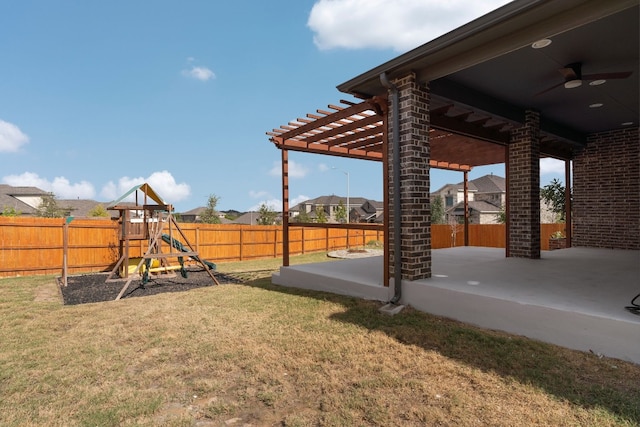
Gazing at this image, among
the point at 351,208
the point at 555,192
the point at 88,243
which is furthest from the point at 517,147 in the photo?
the point at 351,208

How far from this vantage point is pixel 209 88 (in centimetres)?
1767

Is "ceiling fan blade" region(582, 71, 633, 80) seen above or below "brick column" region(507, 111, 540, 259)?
above

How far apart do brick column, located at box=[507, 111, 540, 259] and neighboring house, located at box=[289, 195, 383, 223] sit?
37.7 meters

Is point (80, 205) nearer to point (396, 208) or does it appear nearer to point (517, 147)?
point (396, 208)

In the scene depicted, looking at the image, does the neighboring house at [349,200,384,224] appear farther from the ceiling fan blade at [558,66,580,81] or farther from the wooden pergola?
the ceiling fan blade at [558,66,580,81]

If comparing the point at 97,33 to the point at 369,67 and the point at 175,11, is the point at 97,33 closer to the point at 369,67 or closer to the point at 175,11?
the point at 175,11

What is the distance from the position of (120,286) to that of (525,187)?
9616 mm

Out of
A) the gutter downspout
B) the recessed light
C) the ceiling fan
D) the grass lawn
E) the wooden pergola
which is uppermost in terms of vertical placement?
the recessed light

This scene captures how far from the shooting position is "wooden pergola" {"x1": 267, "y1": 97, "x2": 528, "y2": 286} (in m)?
5.73

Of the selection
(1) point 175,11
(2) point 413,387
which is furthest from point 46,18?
(2) point 413,387

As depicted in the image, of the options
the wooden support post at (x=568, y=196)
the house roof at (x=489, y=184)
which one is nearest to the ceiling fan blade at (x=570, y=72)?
the wooden support post at (x=568, y=196)

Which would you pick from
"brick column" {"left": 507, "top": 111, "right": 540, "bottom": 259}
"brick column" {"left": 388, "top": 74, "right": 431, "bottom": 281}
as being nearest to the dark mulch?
"brick column" {"left": 388, "top": 74, "right": 431, "bottom": 281}

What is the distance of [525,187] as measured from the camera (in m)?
7.08

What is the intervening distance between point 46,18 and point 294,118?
33.4ft
